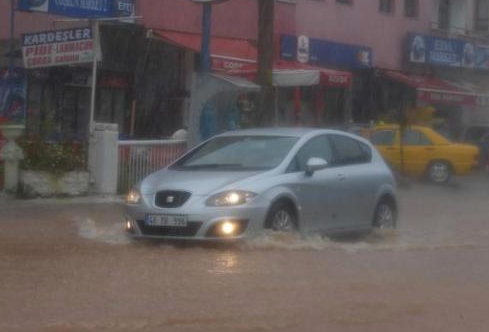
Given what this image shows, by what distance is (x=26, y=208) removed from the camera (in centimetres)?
1778

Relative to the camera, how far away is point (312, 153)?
1454cm

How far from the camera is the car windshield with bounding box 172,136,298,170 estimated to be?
14125 mm

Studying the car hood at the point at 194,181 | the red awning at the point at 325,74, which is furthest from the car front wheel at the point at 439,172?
the car hood at the point at 194,181

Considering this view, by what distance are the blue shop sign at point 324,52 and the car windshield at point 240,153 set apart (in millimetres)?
17914

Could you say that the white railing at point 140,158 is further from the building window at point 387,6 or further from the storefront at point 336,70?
the building window at point 387,6

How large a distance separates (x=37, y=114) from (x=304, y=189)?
1331 centimetres

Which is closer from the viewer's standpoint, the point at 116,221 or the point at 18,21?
the point at 116,221

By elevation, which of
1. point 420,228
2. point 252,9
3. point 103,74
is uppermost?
point 252,9

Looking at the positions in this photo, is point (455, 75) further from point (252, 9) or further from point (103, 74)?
point (103, 74)

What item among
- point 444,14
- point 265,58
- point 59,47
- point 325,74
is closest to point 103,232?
point 59,47

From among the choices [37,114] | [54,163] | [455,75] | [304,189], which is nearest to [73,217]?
[54,163]

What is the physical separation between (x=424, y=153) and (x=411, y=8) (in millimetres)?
12157

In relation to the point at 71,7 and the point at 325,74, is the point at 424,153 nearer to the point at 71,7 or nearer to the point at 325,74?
the point at 325,74

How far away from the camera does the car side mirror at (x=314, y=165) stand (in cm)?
1398
